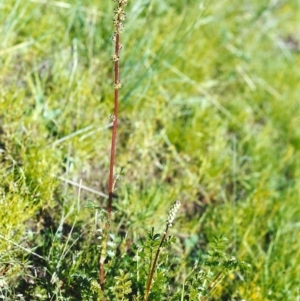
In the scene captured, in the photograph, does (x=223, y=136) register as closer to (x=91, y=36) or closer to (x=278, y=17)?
(x=91, y=36)

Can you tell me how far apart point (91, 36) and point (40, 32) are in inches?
11.9

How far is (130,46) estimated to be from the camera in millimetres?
3186

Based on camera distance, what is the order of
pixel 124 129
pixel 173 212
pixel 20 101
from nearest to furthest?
pixel 173 212, pixel 20 101, pixel 124 129

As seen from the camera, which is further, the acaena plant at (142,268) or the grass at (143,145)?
the grass at (143,145)

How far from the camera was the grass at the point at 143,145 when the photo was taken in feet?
7.28

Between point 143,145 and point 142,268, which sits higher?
point 143,145

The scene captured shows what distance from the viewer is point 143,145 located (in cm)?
281

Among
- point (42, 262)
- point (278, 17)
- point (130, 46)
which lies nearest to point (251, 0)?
point (278, 17)

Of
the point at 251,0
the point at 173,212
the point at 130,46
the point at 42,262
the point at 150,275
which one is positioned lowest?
the point at 42,262

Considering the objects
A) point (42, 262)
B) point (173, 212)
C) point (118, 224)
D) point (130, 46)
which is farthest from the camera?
point (130, 46)

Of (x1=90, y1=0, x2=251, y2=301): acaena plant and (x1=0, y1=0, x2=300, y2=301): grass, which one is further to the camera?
(x1=0, y1=0, x2=300, y2=301): grass

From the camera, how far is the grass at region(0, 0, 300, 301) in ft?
7.28

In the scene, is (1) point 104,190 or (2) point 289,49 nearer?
(1) point 104,190

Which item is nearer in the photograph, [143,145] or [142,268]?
[142,268]
